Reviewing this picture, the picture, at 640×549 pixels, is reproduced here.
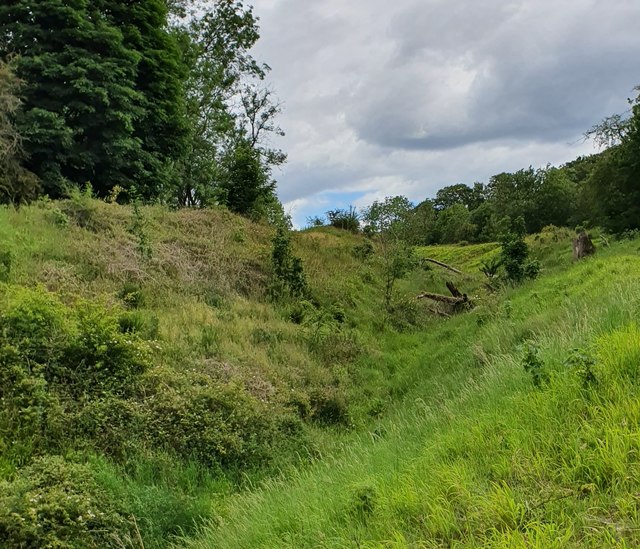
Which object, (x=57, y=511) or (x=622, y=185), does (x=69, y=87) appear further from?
(x=622, y=185)

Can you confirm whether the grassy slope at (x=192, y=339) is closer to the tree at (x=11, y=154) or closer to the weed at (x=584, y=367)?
the tree at (x=11, y=154)

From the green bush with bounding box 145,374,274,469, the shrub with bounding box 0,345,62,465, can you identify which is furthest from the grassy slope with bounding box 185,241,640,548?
the shrub with bounding box 0,345,62,465

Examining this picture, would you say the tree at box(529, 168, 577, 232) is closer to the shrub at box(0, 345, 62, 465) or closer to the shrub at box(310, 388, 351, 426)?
the shrub at box(310, 388, 351, 426)

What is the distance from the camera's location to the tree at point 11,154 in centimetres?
1303

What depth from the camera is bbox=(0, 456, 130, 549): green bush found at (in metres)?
4.15

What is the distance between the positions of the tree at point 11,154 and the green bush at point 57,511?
1077cm

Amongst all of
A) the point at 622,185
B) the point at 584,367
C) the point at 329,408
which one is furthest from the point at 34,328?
the point at 622,185

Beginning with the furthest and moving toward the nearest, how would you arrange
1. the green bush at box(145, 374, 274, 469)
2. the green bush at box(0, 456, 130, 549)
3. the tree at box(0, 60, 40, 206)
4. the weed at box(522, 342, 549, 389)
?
the tree at box(0, 60, 40, 206) < the green bush at box(145, 374, 274, 469) < the green bush at box(0, 456, 130, 549) < the weed at box(522, 342, 549, 389)

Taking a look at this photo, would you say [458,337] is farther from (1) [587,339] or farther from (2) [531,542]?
(2) [531,542]

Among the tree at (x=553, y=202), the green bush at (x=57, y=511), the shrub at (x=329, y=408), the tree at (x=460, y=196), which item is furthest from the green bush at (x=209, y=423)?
the tree at (x=460, y=196)

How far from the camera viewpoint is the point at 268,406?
777cm

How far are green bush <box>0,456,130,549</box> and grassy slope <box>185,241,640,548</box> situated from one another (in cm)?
103

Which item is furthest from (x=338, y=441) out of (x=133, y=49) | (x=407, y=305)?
(x=133, y=49)

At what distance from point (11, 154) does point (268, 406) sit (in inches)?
487
